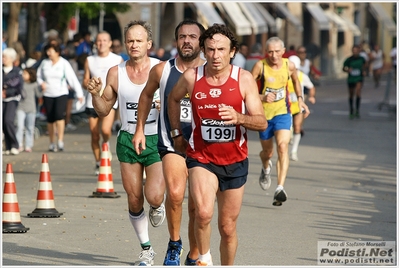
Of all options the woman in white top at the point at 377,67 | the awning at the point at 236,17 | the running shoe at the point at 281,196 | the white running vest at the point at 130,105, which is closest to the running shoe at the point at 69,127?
the running shoe at the point at 281,196

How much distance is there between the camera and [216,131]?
7.19 meters

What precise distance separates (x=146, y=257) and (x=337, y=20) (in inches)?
2034

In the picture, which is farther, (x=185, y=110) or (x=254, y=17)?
(x=254, y=17)

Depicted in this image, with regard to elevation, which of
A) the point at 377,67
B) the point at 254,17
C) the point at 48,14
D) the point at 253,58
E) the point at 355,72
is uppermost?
the point at 48,14

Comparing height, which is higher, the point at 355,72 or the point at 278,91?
the point at 278,91

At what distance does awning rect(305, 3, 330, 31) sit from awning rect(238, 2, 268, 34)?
7.21m

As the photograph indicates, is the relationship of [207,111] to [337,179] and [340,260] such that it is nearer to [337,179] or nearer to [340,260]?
[340,260]

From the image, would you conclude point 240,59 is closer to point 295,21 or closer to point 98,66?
point 98,66

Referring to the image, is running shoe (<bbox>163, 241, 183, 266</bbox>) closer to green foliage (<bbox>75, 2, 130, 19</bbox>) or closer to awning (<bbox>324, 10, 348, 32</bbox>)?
green foliage (<bbox>75, 2, 130, 19</bbox>)

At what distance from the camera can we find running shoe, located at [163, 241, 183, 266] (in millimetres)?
7887

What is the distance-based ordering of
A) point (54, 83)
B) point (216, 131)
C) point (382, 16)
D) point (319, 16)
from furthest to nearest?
point (382, 16), point (319, 16), point (54, 83), point (216, 131)

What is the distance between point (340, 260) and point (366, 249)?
65cm

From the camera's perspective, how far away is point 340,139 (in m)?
21.3

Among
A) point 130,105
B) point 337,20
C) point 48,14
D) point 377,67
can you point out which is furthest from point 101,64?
point 337,20
